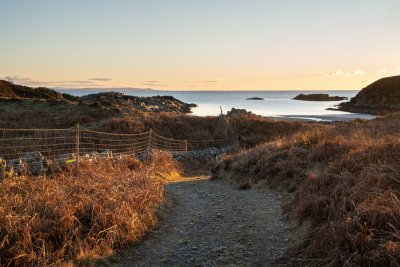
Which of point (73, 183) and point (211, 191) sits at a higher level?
point (73, 183)

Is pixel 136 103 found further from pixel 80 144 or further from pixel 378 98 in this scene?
pixel 378 98

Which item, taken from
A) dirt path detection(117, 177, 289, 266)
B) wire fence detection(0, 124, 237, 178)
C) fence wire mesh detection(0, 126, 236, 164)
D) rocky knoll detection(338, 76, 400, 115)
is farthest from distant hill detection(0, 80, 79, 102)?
rocky knoll detection(338, 76, 400, 115)

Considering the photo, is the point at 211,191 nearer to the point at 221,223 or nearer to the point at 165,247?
the point at 221,223

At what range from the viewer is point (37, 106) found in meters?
37.9

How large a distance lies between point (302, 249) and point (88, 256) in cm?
343

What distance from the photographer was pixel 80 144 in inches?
885

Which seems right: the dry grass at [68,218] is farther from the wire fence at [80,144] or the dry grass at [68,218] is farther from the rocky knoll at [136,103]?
the rocky knoll at [136,103]

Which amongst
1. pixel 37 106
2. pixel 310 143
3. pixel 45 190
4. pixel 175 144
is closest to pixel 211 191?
pixel 310 143

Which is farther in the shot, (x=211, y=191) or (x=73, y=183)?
(x=211, y=191)

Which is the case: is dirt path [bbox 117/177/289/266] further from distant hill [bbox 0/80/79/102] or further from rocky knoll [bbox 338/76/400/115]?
rocky knoll [bbox 338/76/400/115]

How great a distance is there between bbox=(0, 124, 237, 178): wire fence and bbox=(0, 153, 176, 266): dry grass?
2106mm

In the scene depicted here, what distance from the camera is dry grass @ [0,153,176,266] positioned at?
20.4 ft

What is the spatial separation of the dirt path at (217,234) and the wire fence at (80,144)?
3.49 meters

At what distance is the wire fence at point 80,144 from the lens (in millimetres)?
13125
